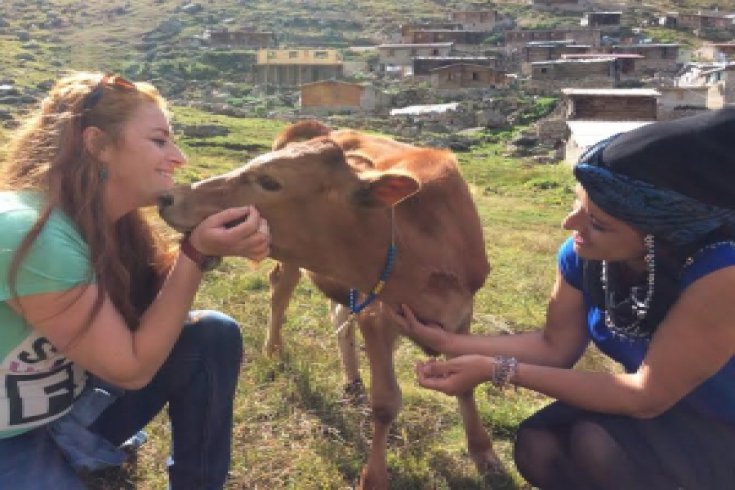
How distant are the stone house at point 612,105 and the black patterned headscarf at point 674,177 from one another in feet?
117

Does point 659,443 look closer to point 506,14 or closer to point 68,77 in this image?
point 68,77

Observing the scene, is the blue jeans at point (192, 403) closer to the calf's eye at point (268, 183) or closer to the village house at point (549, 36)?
the calf's eye at point (268, 183)

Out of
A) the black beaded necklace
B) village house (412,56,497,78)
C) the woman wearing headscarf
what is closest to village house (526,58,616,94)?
village house (412,56,497,78)

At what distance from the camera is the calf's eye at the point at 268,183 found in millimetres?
3367

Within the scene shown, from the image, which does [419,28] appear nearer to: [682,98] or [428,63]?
[428,63]

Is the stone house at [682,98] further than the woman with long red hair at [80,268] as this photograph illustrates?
Yes

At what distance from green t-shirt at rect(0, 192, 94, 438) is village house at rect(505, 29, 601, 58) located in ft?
238

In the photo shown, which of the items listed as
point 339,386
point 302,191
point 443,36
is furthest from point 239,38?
point 302,191

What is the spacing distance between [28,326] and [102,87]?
3.14ft

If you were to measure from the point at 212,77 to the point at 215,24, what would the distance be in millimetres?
29096

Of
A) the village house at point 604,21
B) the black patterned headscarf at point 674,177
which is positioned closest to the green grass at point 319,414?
the black patterned headscarf at point 674,177

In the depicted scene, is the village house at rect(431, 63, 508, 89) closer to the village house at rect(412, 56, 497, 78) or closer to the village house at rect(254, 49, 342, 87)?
the village house at rect(412, 56, 497, 78)

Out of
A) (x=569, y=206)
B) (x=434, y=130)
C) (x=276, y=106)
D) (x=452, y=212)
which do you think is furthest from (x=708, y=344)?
(x=276, y=106)

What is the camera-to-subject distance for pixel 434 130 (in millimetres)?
38531
